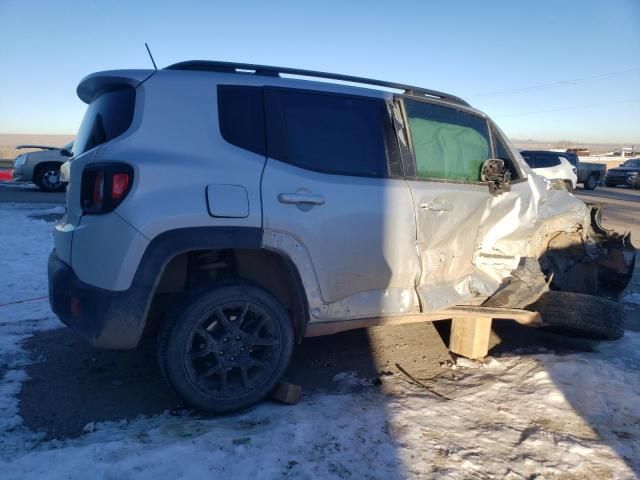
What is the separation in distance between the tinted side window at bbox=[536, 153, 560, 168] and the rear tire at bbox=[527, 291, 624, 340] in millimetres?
13510

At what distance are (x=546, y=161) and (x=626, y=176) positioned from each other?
13.7 meters

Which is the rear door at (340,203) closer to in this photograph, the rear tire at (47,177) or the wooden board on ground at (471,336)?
the wooden board on ground at (471,336)

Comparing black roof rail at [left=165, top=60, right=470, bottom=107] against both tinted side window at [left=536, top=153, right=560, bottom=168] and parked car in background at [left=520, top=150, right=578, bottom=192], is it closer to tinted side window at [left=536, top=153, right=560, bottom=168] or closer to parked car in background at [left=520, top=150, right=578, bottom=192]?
parked car in background at [left=520, top=150, right=578, bottom=192]

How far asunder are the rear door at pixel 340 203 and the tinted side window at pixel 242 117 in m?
0.06

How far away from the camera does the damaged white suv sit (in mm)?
2674

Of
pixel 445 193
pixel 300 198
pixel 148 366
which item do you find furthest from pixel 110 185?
pixel 445 193

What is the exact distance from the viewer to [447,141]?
12.7 ft

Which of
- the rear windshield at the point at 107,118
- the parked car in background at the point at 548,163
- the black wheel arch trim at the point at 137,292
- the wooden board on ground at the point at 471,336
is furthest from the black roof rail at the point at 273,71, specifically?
the parked car in background at the point at 548,163

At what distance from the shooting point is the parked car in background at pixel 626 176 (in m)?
26.4

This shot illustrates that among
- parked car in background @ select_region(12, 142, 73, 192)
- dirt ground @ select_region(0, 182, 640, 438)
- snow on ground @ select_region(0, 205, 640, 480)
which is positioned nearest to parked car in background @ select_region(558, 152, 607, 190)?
dirt ground @ select_region(0, 182, 640, 438)

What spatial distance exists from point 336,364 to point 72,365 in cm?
196

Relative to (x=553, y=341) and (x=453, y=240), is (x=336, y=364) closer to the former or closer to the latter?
(x=453, y=240)

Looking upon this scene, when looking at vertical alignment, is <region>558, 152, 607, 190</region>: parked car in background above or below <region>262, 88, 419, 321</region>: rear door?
above

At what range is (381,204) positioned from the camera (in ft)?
10.6
